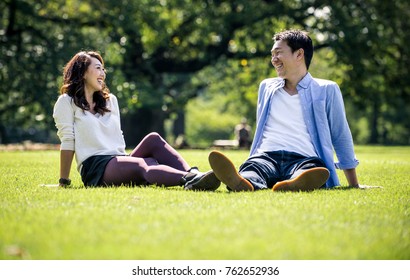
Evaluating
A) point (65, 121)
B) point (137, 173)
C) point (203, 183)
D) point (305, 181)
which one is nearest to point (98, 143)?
point (65, 121)

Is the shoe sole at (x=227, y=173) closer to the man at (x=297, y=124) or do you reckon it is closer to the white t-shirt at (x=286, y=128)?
the man at (x=297, y=124)

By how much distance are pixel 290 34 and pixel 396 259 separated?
3.67 m

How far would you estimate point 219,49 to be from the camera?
86.9 feet

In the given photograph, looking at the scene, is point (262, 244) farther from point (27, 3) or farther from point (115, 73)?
point (27, 3)

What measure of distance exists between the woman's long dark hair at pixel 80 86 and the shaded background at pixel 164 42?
48.7 feet

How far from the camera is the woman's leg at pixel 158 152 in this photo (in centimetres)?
685

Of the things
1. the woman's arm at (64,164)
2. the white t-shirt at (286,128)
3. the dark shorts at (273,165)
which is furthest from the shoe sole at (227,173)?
the woman's arm at (64,164)

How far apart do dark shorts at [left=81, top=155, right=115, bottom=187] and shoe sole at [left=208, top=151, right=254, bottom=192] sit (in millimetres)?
1392

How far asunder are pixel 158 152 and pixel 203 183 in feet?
3.01

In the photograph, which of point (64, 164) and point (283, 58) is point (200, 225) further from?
point (283, 58)

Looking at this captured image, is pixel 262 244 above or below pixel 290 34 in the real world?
below

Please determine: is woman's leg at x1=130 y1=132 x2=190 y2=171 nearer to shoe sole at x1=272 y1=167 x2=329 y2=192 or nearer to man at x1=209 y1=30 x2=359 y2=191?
man at x1=209 y1=30 x2=359 y2=191

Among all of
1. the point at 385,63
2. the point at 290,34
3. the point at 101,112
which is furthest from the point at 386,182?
the point at 385,63
